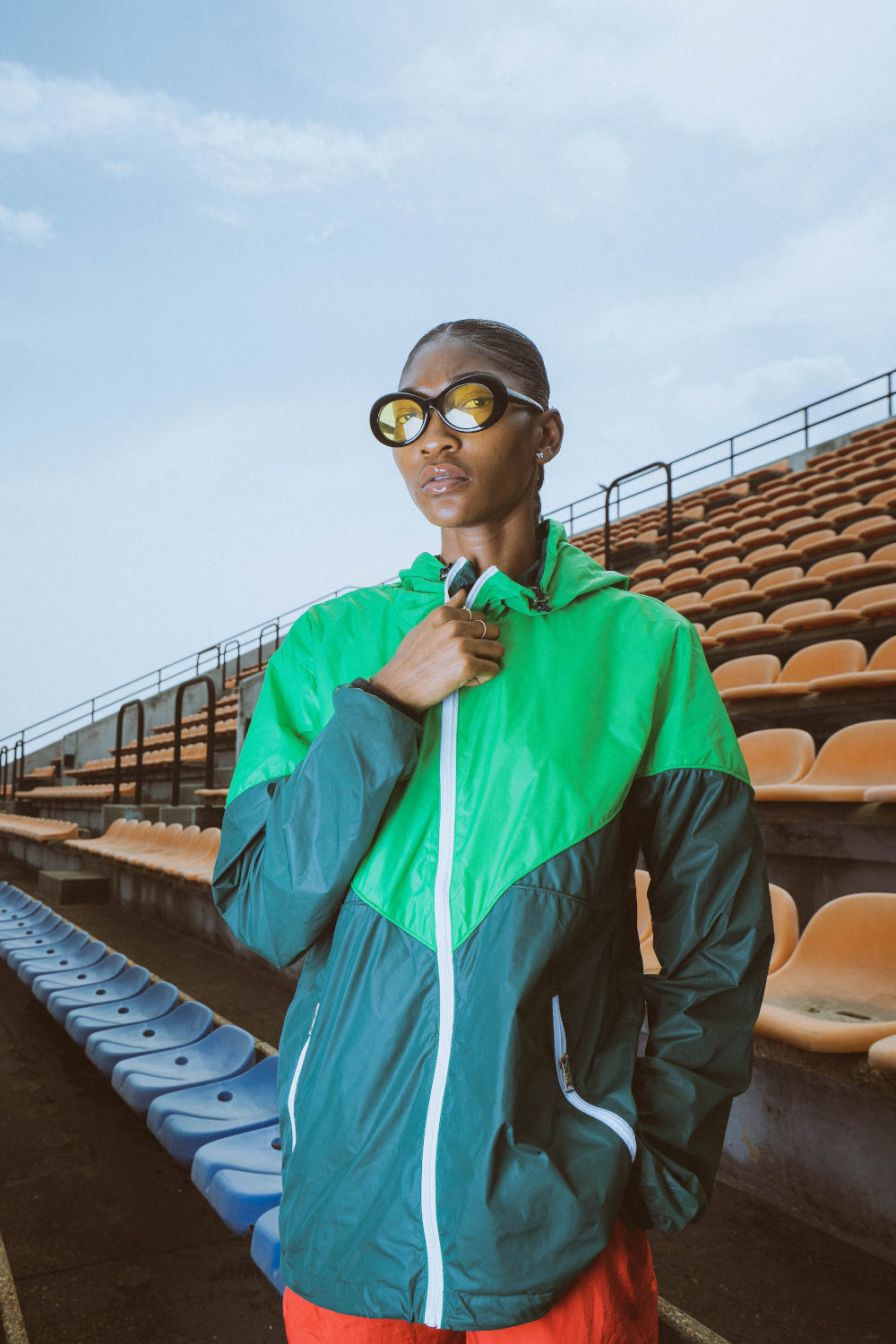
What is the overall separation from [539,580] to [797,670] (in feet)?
9.72

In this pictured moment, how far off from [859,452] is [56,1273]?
9.35m

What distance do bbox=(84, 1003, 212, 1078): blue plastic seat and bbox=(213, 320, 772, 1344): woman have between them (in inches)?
79.9

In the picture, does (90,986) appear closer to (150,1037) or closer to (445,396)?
(150,1037)

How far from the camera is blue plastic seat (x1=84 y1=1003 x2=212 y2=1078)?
2.51m

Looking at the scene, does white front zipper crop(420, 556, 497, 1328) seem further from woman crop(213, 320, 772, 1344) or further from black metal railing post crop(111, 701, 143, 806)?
black metal railing post crop(111, 701, 143, 806)

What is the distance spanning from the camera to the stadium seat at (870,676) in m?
2.73

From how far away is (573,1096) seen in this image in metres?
0.69

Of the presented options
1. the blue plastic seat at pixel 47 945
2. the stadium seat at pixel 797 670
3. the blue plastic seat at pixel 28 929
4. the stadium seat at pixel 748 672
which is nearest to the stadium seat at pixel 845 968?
the stadium seat at pixel 797 670

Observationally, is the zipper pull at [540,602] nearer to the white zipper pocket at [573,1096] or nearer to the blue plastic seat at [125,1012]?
the white zipper pocket at [573,1096]

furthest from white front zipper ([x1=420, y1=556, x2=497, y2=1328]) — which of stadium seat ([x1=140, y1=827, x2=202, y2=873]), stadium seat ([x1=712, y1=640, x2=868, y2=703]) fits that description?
stadium seat ([x1=140, y1=827, x2=202, y2=873])

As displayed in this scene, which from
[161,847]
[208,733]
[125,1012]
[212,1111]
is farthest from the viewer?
[208,733]

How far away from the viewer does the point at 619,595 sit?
2.84 ft

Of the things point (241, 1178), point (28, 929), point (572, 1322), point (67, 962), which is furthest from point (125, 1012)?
point (572, 1322)

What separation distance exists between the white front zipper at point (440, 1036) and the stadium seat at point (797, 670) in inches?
102
